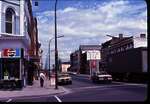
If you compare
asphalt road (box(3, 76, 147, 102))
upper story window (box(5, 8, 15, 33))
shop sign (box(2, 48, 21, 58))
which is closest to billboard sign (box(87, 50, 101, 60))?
upper story window (box(5, 8, 15, 33))

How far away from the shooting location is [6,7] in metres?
38.4

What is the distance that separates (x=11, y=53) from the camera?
38375 mm

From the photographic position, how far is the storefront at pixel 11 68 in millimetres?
38031

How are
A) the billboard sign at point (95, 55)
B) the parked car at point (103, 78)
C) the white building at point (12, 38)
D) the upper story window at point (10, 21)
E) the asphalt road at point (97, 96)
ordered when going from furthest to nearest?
the billboard sign at point (95, 55), the parked car at point (103, 78), the upper story window at point (10, 21), the white building at point (12, 38), the asphalt road at point (97, 96)

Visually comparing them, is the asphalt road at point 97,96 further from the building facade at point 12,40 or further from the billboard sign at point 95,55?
the billboard sign at point 95,55

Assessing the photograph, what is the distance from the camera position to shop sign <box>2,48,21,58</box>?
38.0 m

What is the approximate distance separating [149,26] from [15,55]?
34.5m

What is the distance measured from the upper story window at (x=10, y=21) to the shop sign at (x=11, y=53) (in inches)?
75.9

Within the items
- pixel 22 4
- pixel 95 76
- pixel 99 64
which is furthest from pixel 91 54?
pixel 22 4

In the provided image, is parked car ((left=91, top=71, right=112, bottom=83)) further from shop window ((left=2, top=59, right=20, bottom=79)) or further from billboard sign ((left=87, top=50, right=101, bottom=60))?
billboard sign ((left=87, top=50, right=101, bottom=60))

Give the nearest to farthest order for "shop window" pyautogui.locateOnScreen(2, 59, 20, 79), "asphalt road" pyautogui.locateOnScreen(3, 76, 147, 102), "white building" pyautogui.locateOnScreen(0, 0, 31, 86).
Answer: "asphalt road" pyautogui.locateOnScreen(3, 76, 147, 102) → "white building" pyautogui.locateOnScreen(0, 0, 31, 86) → "shop window" pyautogui.locateOnScreen(2, 59, 20, 79)

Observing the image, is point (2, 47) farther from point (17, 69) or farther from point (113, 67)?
point (113, 67)

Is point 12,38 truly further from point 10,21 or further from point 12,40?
point 10,21

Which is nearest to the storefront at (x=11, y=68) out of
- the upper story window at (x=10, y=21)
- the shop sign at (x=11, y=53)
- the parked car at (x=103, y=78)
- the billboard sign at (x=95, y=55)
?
the shop sign at (x=11, y=53)
